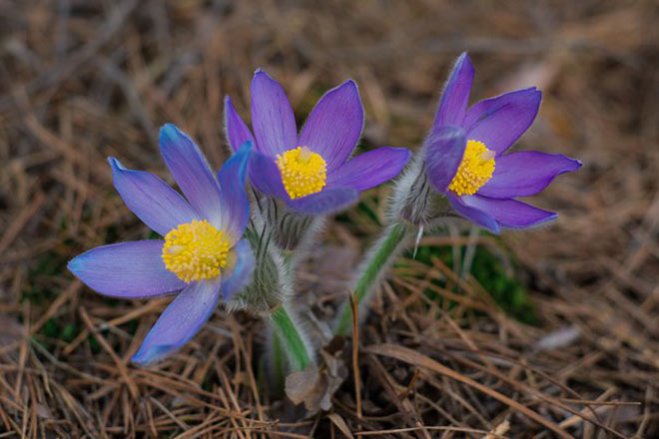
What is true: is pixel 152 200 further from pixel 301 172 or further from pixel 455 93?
pixel 455 93

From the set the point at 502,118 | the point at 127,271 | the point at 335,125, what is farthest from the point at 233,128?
the point at 502,118

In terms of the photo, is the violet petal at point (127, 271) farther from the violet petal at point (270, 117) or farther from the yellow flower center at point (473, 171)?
the yellow flower center at point (473, 171)

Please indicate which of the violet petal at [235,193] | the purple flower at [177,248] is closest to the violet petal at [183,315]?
the purple flower at [177,248]

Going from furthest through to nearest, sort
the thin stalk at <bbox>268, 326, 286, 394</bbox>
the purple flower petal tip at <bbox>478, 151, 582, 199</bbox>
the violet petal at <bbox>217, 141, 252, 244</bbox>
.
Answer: the thin stalk at <bbox>268, 326, 286, 394</bbox>, the purple flower petal tip at <bbox>478, 151, 582, 199</bbox>, the violet petal at <bbox>217, 141, 252, 244</bbox>

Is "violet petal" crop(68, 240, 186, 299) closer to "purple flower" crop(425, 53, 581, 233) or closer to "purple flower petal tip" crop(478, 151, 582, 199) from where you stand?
"purple flower" crop(425, 53, 581, 233)

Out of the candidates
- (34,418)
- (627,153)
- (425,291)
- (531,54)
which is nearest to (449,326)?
(425,291)

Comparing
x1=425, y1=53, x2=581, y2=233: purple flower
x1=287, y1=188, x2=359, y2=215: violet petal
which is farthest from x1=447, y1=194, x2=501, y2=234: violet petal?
x1=287, y1=188, x2=359, y2=215: violet petal
